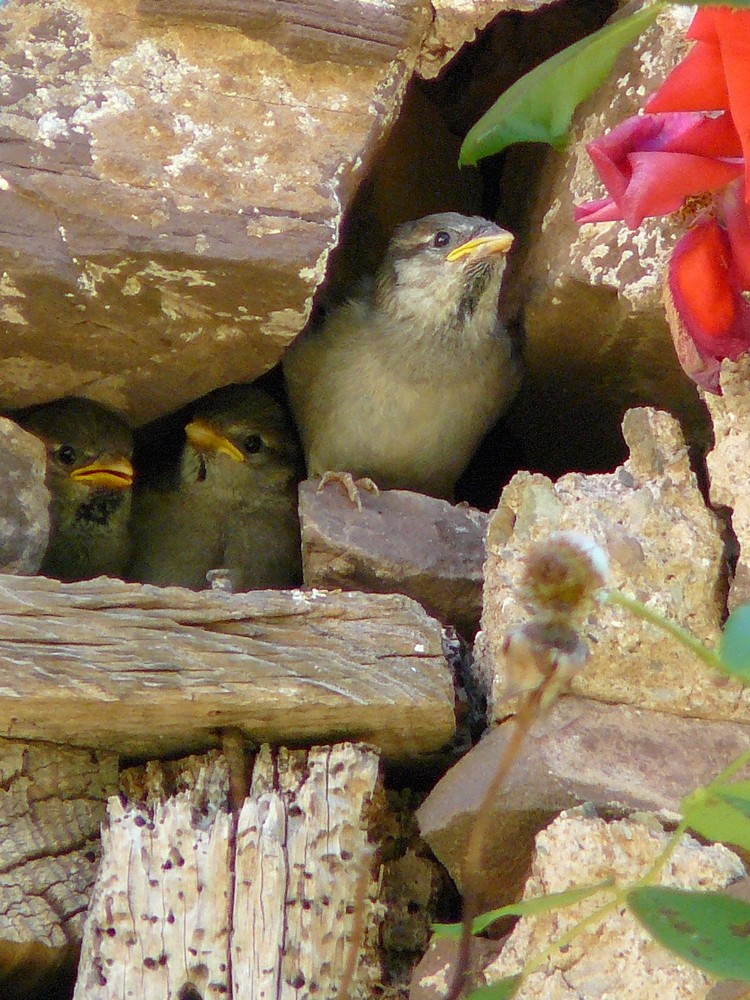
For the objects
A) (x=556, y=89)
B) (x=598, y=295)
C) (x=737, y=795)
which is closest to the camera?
(x=737, y=795)

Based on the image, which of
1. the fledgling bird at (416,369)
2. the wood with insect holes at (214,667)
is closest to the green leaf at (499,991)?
the wood with insect holes at (214,667)

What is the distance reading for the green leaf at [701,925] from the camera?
3.49ft

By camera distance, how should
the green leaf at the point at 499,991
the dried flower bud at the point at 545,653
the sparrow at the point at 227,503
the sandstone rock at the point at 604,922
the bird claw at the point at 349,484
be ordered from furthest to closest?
the sparrow at the point at 227,503 < the bird claw at the point at 349,484 < the sandstone rock at the point at 604,922 < the green leaf at the point at 499,991 < the dried flower bud at the point at 545,653

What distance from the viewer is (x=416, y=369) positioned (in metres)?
3.22

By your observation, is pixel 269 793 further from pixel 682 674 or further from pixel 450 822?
pixel 682 674

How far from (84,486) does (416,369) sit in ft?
2.71

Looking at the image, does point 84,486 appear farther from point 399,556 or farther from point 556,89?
point 556,89

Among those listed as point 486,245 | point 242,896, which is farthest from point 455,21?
point 242,896

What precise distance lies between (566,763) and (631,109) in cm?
123

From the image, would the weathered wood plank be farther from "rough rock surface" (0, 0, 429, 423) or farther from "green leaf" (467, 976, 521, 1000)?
"green leaf" (467, 976, 521, 1000)

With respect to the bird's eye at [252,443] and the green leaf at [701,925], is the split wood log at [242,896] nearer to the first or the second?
the green leaf at [701,925]

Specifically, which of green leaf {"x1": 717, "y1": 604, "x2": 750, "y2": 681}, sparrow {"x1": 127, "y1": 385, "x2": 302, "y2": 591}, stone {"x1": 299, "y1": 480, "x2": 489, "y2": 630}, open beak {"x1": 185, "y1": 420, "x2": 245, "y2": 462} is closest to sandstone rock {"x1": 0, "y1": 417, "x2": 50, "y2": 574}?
stone {"x1": 299, "y1": 480, "x2": 489, "y2": 630}

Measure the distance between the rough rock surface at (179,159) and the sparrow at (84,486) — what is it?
2.23 feet

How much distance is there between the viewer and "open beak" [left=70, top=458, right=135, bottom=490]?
124 inches
